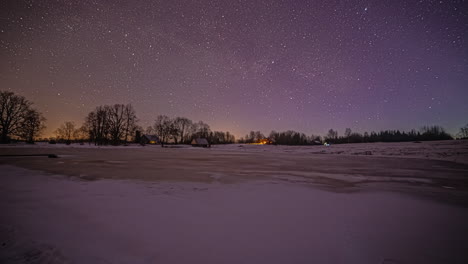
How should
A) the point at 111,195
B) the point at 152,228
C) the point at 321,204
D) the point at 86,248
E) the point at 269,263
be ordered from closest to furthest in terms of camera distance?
the point at 269,263 < the point at 86,248 < the point at 152,228 < the point at 321,204 < the point at 111,195

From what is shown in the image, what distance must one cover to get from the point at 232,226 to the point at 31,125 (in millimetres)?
63085

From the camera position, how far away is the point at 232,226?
335 centimetres

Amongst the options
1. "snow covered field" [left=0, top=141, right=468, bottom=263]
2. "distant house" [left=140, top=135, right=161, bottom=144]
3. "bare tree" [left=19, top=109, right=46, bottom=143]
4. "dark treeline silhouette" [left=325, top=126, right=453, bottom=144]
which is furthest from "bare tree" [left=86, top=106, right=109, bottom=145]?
"dark treeline silhouette" [left=325, top=126, right=453, bottom=144]

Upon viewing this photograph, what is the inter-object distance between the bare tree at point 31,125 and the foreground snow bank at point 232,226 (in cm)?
5382

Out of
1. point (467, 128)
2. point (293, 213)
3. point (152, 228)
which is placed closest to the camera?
point (152, 228)

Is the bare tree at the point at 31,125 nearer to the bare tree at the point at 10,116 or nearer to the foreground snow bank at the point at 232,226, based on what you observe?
the bare tree at the point at 10,116

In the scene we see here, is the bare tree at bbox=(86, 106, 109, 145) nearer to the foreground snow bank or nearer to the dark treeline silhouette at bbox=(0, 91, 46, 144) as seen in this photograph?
the dark treeline silhouette at bbox=(0, 91, 46, 144)

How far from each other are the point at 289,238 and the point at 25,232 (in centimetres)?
410

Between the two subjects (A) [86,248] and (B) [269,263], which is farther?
(A) [86,248]

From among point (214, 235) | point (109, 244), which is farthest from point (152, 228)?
point (214, 235)

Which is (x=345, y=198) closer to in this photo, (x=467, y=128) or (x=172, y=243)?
(x=172, y=243)

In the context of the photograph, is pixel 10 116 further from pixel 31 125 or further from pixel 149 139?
pixel 149 139

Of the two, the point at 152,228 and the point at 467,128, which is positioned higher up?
the point at 467,128

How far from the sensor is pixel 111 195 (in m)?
4.98
